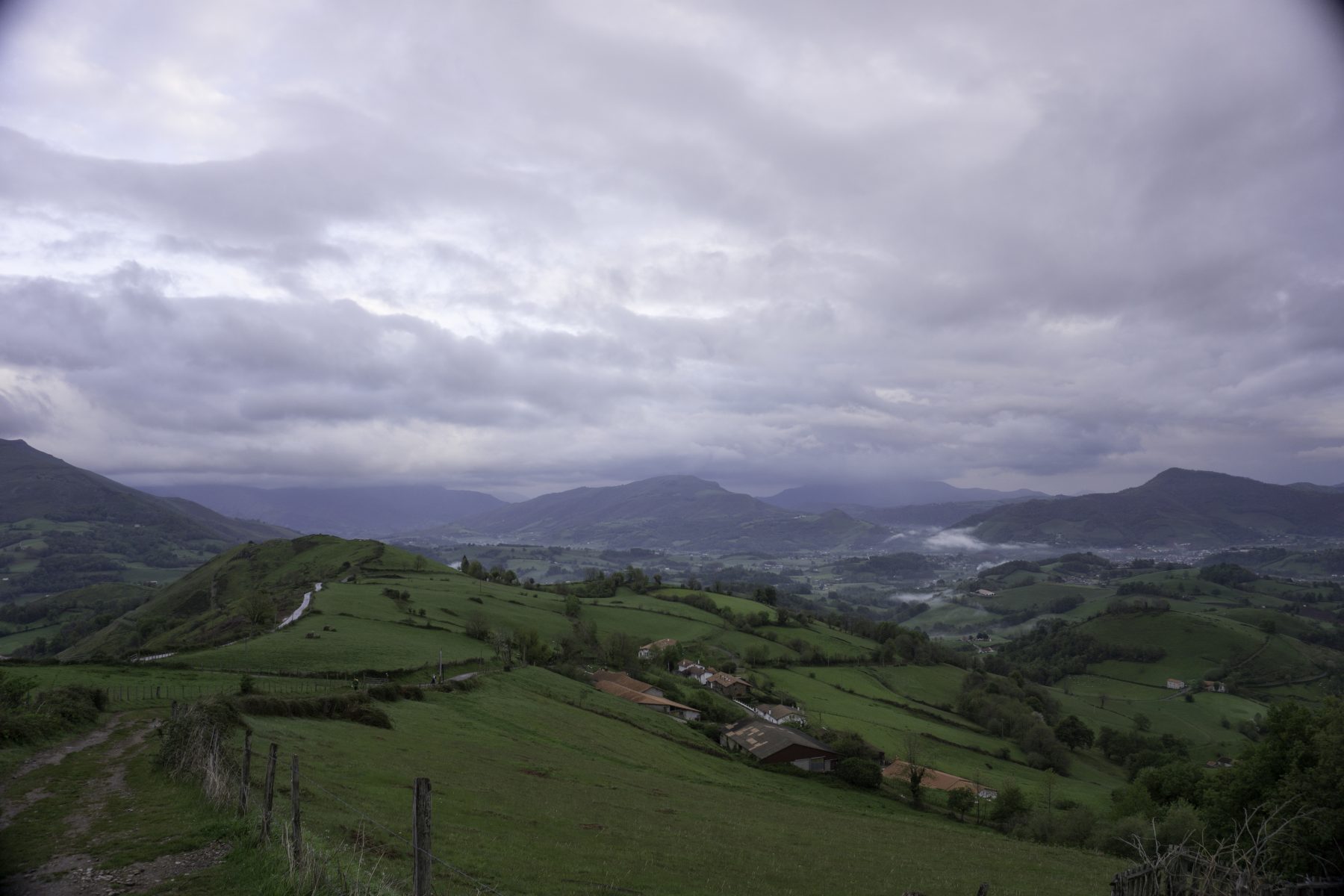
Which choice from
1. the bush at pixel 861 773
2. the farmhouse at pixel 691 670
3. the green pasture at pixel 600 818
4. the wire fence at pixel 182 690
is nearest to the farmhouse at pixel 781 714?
the bush at pixel 861 773

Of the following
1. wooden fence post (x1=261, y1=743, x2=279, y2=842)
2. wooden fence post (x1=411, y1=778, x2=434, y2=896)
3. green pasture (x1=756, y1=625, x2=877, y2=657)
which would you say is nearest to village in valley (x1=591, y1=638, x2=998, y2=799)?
green pasture (x1=756, y1=625, x2=877, y2=657)

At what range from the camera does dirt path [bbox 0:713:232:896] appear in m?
13.7

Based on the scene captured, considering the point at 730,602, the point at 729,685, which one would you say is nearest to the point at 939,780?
the point at 729,685

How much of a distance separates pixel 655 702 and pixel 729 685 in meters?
24.6

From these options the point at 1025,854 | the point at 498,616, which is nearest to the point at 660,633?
the point at 498,616

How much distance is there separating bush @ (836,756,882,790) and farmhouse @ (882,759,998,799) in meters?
3.72

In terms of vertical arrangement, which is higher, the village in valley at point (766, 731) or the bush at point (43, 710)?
the bush at point (43, 710)

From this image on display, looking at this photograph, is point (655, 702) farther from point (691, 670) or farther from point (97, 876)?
point (97, 876)

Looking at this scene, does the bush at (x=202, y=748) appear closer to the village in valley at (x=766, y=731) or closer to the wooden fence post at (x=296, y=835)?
the wooden fence post at (x=296, y=835)

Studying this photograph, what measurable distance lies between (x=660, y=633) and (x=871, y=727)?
49795 millimetres

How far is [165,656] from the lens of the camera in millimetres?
58125

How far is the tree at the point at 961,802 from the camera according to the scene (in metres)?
56.0

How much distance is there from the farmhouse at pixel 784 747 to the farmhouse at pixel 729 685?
2485 cm

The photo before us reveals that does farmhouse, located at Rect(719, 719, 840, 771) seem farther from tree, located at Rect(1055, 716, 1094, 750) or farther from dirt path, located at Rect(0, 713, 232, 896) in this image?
tree, located at Rect(1055, 716, 1094, 750)
